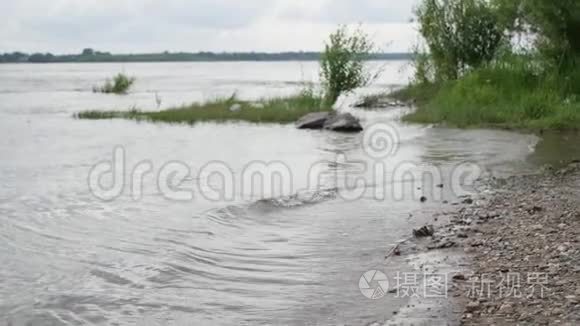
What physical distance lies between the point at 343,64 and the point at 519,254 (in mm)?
26190

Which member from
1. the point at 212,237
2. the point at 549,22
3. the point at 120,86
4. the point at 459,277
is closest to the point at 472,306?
the point at 459,277

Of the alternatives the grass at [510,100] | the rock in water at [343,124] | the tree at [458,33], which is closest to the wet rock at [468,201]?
the grass at [510,100]

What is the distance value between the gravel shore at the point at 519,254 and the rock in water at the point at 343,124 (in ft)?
49.6

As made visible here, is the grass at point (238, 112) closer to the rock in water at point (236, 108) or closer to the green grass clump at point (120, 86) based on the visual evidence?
the rock in water at point (236, 108)

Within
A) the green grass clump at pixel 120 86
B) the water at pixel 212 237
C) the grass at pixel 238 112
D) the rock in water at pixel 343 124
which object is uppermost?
the green grass clump at pixel 120 86

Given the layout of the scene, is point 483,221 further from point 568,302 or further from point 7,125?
point 7,125

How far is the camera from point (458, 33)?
32.0 meters

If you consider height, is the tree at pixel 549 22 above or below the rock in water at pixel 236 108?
above

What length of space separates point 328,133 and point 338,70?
754 cm

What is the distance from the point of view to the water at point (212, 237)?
7.05m

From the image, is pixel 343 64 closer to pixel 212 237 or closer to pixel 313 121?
pixel 313 121

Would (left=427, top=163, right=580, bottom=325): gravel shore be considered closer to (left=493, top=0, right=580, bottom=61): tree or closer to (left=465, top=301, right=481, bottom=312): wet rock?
(left=465, top=301, right=481, bottom=312): wet rock

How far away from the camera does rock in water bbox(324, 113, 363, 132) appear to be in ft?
88.7

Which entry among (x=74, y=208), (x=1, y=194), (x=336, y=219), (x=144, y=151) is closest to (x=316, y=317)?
(x=336, y=219)
